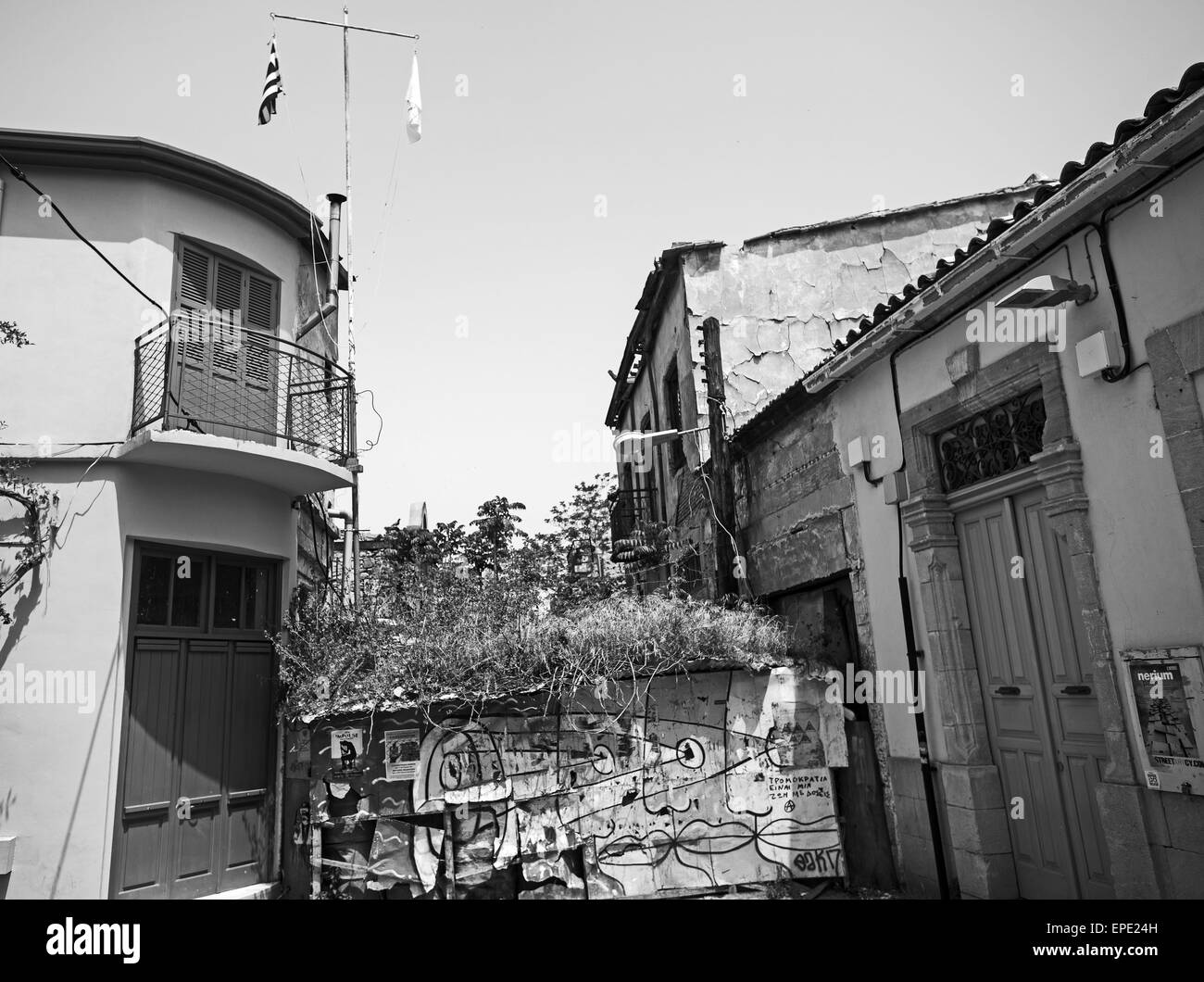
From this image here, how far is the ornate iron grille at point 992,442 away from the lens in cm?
564

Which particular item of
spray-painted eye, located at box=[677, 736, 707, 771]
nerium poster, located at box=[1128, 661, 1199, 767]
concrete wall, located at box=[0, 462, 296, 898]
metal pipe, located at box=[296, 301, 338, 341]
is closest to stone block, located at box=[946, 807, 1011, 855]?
nerium poster, located at box=[1128, 661, 1199, 767]

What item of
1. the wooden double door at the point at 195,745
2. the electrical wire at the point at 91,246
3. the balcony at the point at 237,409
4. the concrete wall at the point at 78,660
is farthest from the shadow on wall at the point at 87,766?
the electrical wire at the point at 91,246

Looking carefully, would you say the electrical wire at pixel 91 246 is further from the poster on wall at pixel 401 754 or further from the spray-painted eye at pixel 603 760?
the spray-painted eye at pixel 603 760

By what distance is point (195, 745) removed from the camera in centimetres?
803

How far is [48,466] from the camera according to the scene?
7605mm

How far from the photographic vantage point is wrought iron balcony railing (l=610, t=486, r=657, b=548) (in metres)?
14.2

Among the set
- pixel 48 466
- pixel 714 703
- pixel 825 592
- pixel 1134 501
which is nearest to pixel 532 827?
pixel 714 703

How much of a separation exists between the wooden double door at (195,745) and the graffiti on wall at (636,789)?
7.95 ft

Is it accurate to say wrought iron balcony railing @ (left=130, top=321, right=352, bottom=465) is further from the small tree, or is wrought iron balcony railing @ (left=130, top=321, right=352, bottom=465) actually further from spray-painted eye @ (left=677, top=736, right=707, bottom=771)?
spray-painted eye @ (left=677, top=736, right=707, bottom=771)

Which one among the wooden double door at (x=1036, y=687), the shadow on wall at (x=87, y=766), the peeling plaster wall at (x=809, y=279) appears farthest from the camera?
the peeling plaster wall at (x=809, y=279)

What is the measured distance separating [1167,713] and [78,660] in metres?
8.23

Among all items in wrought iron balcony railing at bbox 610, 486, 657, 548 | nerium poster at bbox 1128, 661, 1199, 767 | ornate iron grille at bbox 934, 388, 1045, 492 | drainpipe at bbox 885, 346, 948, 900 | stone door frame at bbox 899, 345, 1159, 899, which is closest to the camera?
nerium poster at bbox 1128, 661, 1199, 767

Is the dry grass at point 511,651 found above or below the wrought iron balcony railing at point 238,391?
below

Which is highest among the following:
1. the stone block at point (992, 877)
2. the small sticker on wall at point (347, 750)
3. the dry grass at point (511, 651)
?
the dry grass at point (511, 651)
